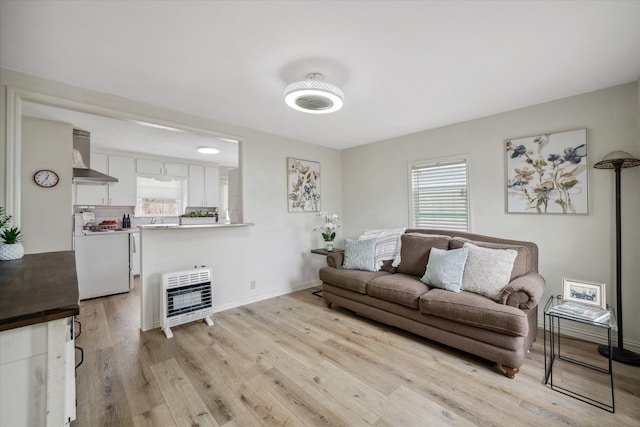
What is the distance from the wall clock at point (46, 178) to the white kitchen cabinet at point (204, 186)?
2692 millimetres

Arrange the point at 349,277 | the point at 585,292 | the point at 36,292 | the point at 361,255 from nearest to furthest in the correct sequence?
the point at 36,292 < the point at 585,292 < the point at 349,277 < the point at 361,255

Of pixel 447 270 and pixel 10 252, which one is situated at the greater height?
pixel 10 252

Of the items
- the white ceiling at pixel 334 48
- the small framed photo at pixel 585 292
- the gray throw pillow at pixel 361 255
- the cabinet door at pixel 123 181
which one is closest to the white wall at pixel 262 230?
the white ceiling at pixel 334 48

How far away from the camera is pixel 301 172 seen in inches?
171

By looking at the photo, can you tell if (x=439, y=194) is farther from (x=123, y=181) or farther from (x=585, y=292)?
(x=123, y=181)

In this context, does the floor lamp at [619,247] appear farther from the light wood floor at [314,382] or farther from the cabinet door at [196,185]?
the cabinet door at [196,185]

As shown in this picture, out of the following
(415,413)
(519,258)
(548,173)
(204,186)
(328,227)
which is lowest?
(415,413)

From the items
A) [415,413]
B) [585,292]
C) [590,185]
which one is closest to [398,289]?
[415,413]

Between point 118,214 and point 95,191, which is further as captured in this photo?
point 118,214

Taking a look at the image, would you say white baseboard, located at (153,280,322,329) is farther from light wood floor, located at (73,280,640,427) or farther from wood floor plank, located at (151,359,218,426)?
wood floor plank, located at (151,359,218,426)

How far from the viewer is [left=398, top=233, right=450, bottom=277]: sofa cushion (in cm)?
312

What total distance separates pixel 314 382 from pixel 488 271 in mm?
1826

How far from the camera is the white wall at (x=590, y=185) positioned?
95.3 inches

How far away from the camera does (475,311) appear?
2.19 metres
